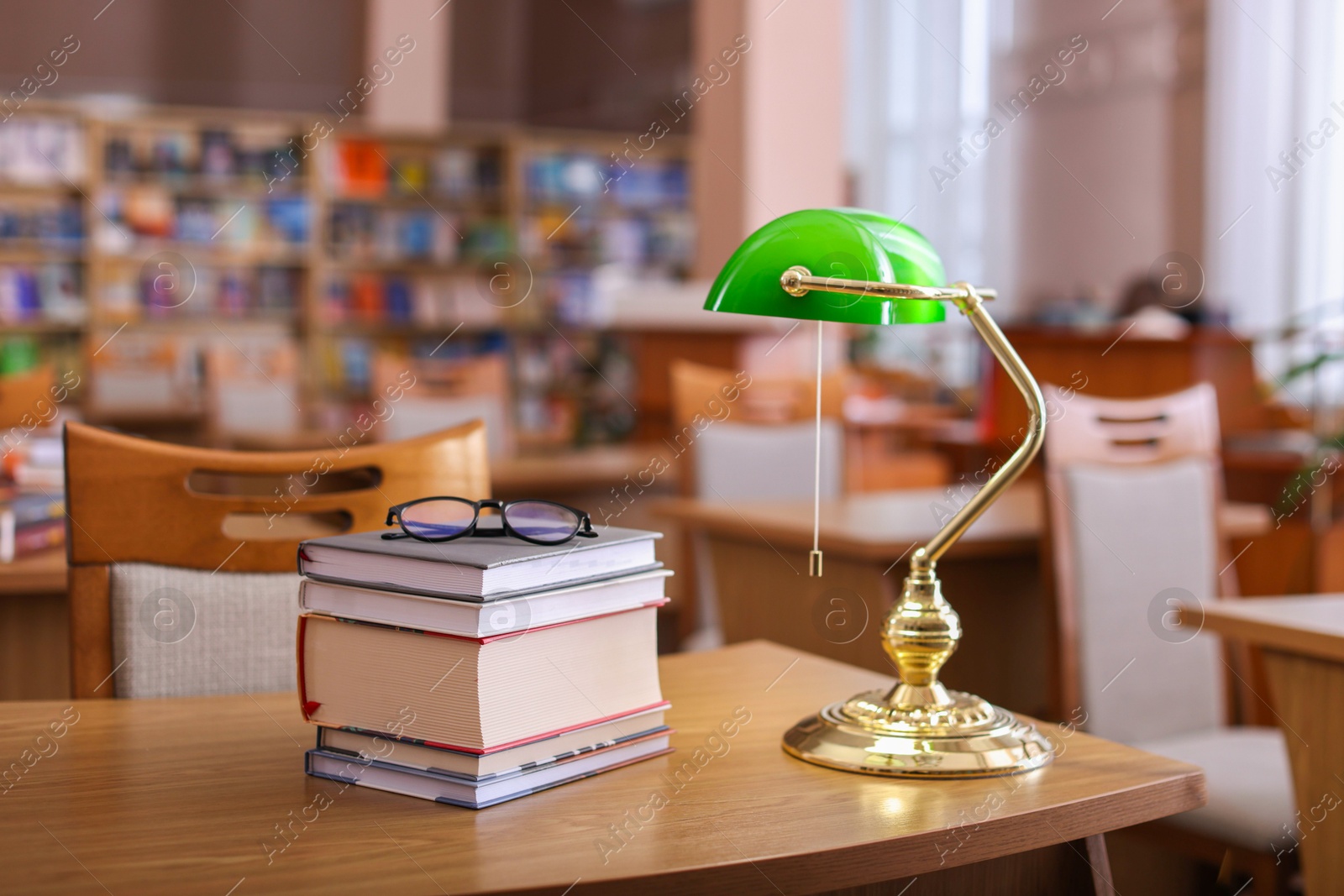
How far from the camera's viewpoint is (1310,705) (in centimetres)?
165

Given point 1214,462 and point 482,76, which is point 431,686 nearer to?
point 1214,462

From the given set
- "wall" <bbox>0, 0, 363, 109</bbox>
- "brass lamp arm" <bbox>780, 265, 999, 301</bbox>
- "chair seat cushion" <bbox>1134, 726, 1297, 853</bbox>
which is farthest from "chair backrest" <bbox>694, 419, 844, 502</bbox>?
"wall" <bbox>0, 0, 363, 109</bbox>

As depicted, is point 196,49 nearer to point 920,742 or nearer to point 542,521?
point 542,521

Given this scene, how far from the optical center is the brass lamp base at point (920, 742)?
0.98 meters

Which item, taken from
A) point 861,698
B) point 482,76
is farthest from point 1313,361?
point 482,76

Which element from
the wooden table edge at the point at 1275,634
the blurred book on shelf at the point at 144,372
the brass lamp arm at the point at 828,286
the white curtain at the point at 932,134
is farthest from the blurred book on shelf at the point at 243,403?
the white curtain at the point at 932,134

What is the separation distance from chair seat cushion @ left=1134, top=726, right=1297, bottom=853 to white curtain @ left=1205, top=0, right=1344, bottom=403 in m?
5.11

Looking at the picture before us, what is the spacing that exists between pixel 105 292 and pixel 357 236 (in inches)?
54.0

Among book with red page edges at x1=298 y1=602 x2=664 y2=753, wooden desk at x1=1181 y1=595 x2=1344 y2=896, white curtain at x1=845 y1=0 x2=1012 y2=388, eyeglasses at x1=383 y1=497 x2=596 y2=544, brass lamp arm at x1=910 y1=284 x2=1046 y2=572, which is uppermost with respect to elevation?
white curtain at x1=845 y1=0 x2=1012 y2=388

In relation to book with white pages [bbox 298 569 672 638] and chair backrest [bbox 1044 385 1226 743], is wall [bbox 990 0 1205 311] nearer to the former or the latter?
chair backrest [bbox 1044 385 1226 743]

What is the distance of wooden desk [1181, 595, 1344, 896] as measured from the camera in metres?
1.62

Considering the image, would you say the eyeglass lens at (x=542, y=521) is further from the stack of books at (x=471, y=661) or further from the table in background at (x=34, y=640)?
the table in background at (x=34, y=640)

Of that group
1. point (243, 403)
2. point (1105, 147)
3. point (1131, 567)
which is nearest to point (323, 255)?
point (243, 403)

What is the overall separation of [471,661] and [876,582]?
4.59 feet
